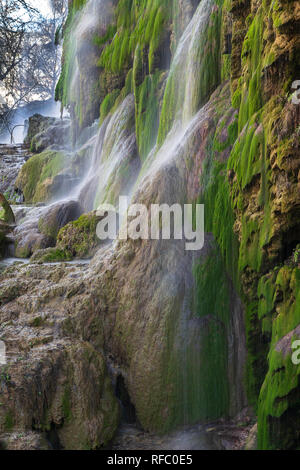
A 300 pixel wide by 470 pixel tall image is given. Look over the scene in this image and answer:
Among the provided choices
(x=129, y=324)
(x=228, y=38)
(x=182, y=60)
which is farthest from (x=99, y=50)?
(x=129, y=324)

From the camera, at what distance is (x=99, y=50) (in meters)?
15.4

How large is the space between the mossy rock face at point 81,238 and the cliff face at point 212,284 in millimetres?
1455

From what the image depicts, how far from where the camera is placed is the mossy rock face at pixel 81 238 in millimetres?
8836

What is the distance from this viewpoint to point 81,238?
29.6 feet

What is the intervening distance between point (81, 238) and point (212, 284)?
164 inches

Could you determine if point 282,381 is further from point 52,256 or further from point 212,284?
point 52,256

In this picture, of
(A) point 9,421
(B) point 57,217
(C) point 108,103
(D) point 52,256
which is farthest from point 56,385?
(C) point 108,103

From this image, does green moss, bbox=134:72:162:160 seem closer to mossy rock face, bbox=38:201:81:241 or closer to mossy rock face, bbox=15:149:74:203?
mossy rock face, bbox=38:201:81:241

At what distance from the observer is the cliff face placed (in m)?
4.32

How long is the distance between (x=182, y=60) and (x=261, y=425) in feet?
21.7

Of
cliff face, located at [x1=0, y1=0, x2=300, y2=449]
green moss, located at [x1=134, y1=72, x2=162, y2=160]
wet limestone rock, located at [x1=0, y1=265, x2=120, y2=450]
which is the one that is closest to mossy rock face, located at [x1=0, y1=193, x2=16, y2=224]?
green moss, located at [x1=134, y1=72, x2=162, y2=160]

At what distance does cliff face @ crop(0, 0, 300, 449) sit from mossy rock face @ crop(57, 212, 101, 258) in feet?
4.77

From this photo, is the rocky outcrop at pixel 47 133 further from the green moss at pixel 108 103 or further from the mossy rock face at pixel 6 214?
the mossy rock face at pixel 6 214
